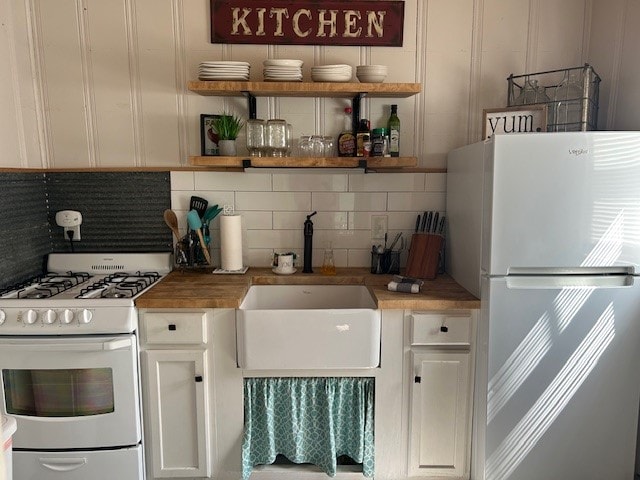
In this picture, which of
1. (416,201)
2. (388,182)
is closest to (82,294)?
(388,182)

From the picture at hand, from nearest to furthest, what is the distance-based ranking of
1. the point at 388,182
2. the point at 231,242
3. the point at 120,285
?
the point at 120,285 < the point at 231,242 < the point at 388,182

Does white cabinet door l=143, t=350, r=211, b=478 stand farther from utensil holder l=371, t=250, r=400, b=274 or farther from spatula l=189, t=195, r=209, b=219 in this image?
utensil holder l=371, t=250, r=400, b=274

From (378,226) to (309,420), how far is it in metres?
1.09

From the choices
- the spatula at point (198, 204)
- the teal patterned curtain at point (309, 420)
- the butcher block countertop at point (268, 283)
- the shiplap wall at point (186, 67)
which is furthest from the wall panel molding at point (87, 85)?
the teal patterned curtain at point (309, 420)

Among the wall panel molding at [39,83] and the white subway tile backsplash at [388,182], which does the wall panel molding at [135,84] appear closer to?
the wall panel molding at [39,83]

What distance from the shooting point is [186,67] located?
2.36 metres

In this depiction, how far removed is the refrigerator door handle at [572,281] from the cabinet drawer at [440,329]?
0.26 meters

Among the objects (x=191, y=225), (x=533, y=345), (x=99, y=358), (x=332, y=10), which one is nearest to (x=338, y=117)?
(x=332, y=10)

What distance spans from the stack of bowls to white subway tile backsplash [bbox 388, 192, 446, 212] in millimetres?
619

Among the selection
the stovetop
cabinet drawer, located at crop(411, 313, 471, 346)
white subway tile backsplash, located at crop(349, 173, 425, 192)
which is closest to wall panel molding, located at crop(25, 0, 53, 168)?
the stovetop

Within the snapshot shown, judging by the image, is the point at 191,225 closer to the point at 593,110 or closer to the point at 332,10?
the point at 332,10

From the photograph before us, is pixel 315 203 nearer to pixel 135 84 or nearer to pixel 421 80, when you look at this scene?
pixel 421 80

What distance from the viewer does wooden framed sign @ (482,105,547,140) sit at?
210 cm

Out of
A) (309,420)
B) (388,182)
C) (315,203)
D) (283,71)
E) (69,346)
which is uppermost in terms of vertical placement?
(283,71)
